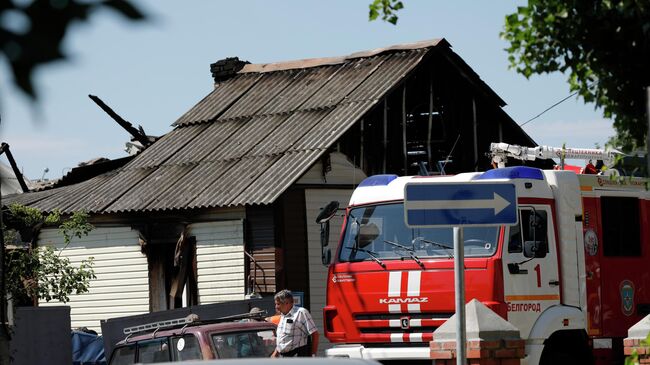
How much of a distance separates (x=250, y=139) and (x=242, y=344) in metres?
13.0

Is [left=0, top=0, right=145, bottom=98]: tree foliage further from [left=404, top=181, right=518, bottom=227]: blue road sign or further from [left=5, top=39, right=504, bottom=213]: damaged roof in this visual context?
[left=5, top=39, right=504, bottom=213]: damaged roof

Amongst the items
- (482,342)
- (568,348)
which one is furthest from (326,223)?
(482,342)

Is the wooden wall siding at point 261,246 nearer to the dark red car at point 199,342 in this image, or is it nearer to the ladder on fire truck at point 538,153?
the ladder on fire truck at point 538,153

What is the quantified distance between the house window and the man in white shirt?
3.79 m

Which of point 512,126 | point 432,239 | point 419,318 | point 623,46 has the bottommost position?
point 419,318

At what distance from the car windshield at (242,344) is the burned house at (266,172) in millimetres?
8586

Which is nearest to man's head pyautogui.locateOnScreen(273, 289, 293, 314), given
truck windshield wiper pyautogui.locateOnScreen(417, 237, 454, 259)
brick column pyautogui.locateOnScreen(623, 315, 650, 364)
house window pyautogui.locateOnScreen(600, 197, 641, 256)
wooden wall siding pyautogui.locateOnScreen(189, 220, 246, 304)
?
truck windshield wiper pyautogui.locateOnScreen(417, 237, 454, 259)

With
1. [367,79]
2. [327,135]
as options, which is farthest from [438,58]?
[327,135]

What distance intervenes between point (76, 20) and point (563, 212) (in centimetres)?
1270

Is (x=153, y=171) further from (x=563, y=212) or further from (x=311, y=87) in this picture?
(x=563, y=212)

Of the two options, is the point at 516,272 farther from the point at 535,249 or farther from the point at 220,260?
the point at 220,260

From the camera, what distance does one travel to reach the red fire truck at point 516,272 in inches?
568

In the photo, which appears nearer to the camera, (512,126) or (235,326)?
(235,326)

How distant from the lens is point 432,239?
14680mm
